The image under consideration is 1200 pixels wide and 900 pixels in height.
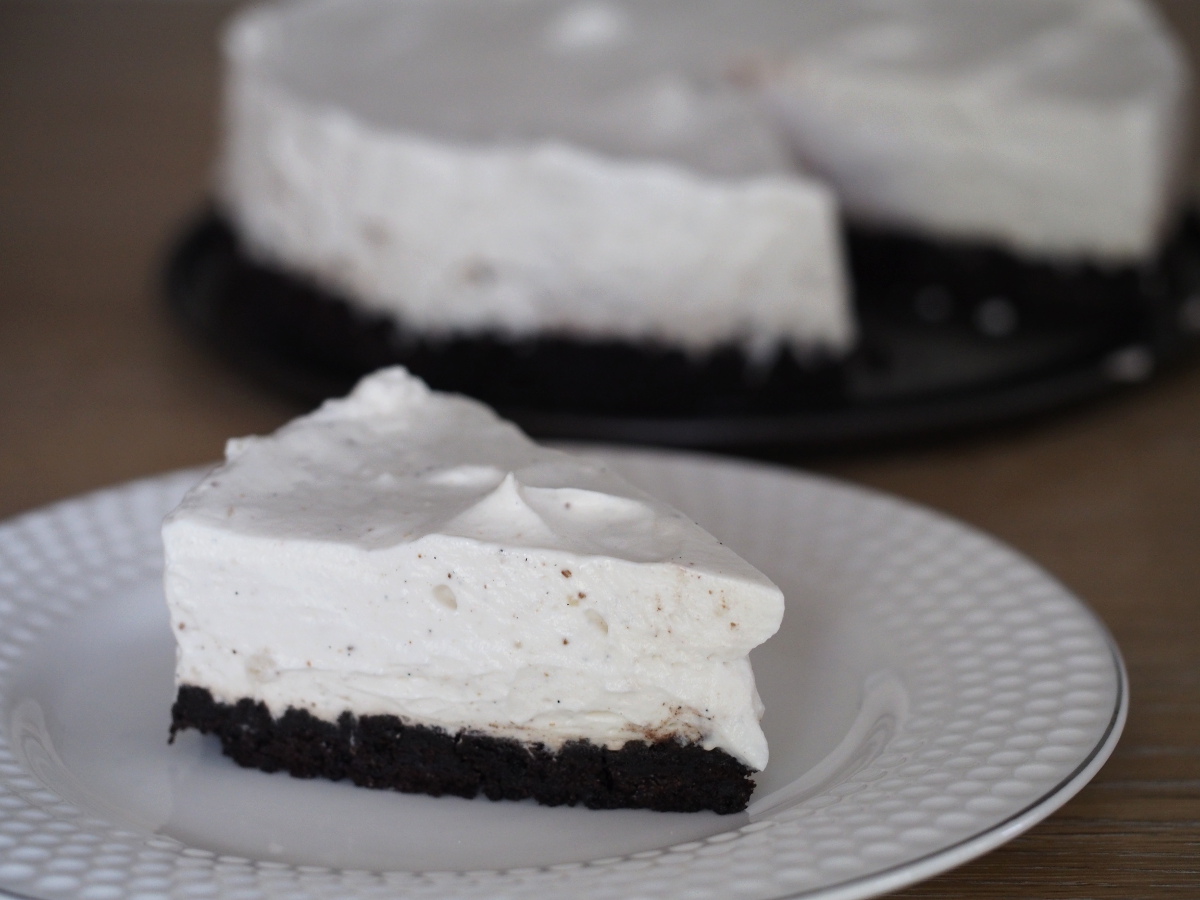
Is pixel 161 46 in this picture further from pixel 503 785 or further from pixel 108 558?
pixel 503 785

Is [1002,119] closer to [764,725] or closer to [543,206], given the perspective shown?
[543,206]

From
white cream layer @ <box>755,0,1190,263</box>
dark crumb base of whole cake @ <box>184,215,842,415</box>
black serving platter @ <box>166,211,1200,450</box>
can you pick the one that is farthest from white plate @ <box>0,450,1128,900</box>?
white cream layer @ <box>755,0,1190,263</box>

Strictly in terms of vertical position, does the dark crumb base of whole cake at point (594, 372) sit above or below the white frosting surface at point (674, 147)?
below

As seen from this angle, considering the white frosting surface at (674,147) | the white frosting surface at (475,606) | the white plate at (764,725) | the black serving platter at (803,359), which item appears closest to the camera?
the white plate at (764,725)

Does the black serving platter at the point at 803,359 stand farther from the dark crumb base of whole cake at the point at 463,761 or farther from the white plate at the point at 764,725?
the dark crumb base of whole cake at the point at 463,761

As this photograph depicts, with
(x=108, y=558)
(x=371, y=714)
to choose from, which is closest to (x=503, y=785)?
(x=371, y=714)

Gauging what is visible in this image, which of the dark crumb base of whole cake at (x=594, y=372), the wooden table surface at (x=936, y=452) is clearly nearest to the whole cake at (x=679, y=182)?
the dark crumb base of whole cake at (x=594, y=372)

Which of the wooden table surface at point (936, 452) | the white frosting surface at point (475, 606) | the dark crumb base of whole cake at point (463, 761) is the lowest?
the wooden table surface at point (936, 452)
